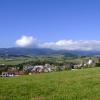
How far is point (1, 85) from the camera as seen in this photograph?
22.3 metres

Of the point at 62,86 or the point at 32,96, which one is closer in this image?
the point at 32,96

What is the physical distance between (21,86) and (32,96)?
11.6 ft

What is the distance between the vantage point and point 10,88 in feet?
69.1

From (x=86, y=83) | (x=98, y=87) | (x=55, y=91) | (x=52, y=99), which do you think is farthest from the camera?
(x=86, y=83)

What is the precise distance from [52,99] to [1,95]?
323cm

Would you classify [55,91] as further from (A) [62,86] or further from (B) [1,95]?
(B) [1,95]

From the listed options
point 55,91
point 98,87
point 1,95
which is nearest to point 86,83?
point 98,87

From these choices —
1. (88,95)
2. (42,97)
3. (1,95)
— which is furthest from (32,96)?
(88,95)

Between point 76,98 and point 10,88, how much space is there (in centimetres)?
522

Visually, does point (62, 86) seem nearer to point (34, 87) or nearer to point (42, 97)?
point (34, 87)

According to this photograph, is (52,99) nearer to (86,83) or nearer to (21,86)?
(21,86)

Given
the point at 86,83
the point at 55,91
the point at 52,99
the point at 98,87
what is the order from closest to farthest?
the point at 52,99, the point at 55,91, the point at 98,87, the point at 86,83

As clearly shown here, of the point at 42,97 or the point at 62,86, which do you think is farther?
the point at 62,86

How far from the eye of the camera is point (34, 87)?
2161 cm
